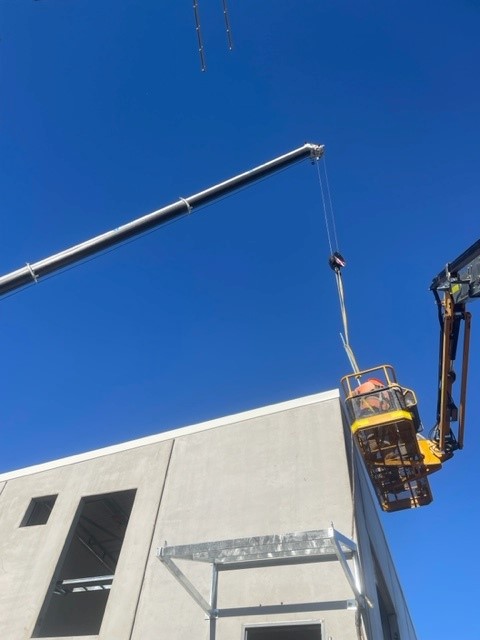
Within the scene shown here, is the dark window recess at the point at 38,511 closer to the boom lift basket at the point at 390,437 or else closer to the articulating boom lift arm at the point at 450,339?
the boom lift basket at the point at 390,437

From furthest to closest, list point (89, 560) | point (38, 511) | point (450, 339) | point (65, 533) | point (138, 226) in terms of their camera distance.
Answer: point (89, 560) < point (38, 511) < point (65, 533) < point (450, 339) < point (138, 226)

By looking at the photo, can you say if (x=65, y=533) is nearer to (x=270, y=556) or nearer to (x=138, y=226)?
(x=270, y=556)

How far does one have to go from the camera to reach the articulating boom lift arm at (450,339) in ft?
32.4

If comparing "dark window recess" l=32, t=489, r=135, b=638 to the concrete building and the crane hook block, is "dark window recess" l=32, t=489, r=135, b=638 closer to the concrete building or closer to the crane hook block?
the concrete building

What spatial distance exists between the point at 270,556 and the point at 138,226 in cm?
634

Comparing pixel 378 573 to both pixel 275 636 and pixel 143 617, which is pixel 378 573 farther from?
pixel 143 617

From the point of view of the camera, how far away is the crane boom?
7965 millimetres

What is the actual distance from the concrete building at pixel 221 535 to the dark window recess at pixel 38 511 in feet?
0.12

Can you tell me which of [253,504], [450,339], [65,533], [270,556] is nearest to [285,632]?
[253,504]

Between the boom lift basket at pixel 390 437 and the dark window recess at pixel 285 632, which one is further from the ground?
the boom lift basket at pixel 390 437

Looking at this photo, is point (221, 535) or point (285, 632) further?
point (285, 632)

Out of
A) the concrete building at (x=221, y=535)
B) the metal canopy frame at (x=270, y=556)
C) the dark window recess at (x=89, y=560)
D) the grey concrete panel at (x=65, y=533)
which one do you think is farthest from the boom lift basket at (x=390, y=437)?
the dark window recess at (x=89, y=560)

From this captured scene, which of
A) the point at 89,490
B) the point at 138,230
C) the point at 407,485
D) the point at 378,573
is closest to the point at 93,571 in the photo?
the point at 89,490

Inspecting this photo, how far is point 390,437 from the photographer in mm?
9867
